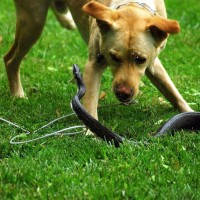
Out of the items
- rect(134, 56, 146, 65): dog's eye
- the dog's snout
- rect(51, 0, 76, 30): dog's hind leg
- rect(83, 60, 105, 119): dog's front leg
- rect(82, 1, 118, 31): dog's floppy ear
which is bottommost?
rect(51, 0, 76, 30): dog's hind leg

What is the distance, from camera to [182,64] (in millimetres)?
6801

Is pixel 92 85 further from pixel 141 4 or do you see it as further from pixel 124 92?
pixel 141 4

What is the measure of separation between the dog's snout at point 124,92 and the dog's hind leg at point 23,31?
1545 mm

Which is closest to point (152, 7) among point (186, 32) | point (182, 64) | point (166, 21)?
point (166, 21)

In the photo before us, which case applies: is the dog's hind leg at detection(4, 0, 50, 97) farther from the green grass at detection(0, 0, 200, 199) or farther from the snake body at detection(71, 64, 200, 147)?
the snake body at detection(71, 64, 200, 147)

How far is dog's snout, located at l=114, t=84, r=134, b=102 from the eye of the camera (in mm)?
4383

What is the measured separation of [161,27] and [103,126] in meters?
0.78

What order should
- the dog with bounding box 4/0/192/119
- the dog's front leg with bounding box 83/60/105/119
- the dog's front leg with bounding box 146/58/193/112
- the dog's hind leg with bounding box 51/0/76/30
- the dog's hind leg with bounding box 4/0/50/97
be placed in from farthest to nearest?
the dog's hind leg with bounding box 51/0/76/30 < the dog's hind leg with bounding box 4/0/50/97 < the dog's front leg with bounding box 146/58/193/112 < the dog's front leg with bounding box 83/60/105/119 < the dog with bounding box 4/0/192/119

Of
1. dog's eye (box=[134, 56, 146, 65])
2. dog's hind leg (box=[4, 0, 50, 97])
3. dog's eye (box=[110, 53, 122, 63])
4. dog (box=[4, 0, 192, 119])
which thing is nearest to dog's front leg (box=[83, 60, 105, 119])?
dog (box=[4, 0, 192, 119])

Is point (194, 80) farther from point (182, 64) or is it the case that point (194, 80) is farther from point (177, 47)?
point (177, 47)

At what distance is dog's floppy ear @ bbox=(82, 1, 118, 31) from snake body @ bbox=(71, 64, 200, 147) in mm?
361

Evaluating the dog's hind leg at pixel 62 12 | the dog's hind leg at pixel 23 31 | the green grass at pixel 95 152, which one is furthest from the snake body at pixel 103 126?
the dog's hind leg at pixel 62 12

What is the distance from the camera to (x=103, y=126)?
13.6 ft

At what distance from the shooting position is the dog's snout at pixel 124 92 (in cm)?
438
